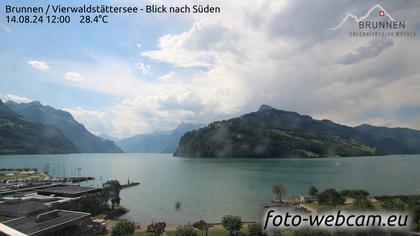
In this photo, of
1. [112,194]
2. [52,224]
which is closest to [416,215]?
[52,224]

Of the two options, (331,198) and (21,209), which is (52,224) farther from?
(331,198)

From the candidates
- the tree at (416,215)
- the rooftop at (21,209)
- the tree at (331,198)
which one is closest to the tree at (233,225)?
the tree at (416,215)

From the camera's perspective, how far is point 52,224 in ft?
145

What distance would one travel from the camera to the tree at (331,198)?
7288 centimetres

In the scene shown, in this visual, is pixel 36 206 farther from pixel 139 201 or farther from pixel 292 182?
pixel 292 182

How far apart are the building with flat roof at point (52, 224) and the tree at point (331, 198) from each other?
52.0 m

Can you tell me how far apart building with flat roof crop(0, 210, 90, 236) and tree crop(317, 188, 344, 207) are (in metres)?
52.0

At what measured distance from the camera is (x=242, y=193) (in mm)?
101875

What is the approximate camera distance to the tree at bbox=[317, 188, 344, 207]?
72.9 meters

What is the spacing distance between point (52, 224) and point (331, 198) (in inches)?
2272

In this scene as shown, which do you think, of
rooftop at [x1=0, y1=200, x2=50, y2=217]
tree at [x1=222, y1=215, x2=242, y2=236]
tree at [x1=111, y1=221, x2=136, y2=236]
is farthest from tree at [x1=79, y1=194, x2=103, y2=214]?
tree at [x1=222, y1=215, x2=242, y2=236]

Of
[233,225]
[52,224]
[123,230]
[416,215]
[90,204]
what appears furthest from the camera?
[90,204]

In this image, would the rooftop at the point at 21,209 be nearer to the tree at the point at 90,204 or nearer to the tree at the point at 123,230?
the tree at the point at 90,204

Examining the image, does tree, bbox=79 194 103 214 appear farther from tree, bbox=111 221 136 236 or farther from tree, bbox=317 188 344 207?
tree, bbox=317 188 344 207
